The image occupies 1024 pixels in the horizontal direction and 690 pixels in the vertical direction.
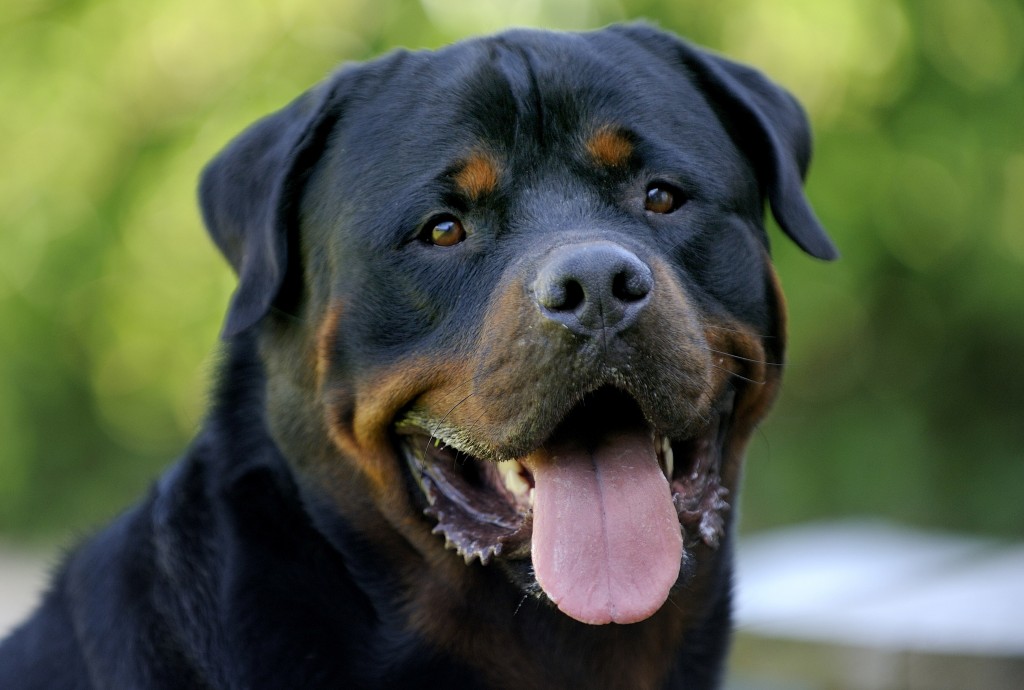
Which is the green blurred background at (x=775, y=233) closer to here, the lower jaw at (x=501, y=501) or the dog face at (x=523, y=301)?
the dog face at (x=523, y=301)

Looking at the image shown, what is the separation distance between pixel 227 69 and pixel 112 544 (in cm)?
610

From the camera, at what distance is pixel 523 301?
7.84 ft

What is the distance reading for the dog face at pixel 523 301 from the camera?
237cm

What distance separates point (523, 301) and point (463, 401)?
248 mm

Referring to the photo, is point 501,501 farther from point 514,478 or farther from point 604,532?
point 604,532

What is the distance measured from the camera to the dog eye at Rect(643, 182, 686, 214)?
2.70 meters

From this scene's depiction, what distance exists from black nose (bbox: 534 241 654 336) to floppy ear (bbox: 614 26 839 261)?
2.28 feet

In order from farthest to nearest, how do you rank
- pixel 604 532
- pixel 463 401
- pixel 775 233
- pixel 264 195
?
1. pixel 775 233
2. pixel 264 195
3. pixel 463 401
4. pixel 604 532

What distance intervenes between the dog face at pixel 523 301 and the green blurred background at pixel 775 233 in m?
4.59

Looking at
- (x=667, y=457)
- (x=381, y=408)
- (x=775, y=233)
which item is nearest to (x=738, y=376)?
(x=667, y=457)

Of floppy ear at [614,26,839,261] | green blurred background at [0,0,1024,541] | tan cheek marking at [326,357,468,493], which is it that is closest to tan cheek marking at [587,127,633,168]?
floppy ear at [614,26,839,261]

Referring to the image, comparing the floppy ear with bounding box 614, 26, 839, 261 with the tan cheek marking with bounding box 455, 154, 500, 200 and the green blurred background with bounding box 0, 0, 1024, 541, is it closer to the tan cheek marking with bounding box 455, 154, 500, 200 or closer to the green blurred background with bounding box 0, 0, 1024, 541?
the tan cheek marking with bounding box 455, 154, 500, 200

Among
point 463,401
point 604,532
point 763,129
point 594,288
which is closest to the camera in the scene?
point 594,288

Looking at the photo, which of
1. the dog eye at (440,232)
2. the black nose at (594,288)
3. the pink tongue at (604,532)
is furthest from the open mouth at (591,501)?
the dog eye at (440,232)
